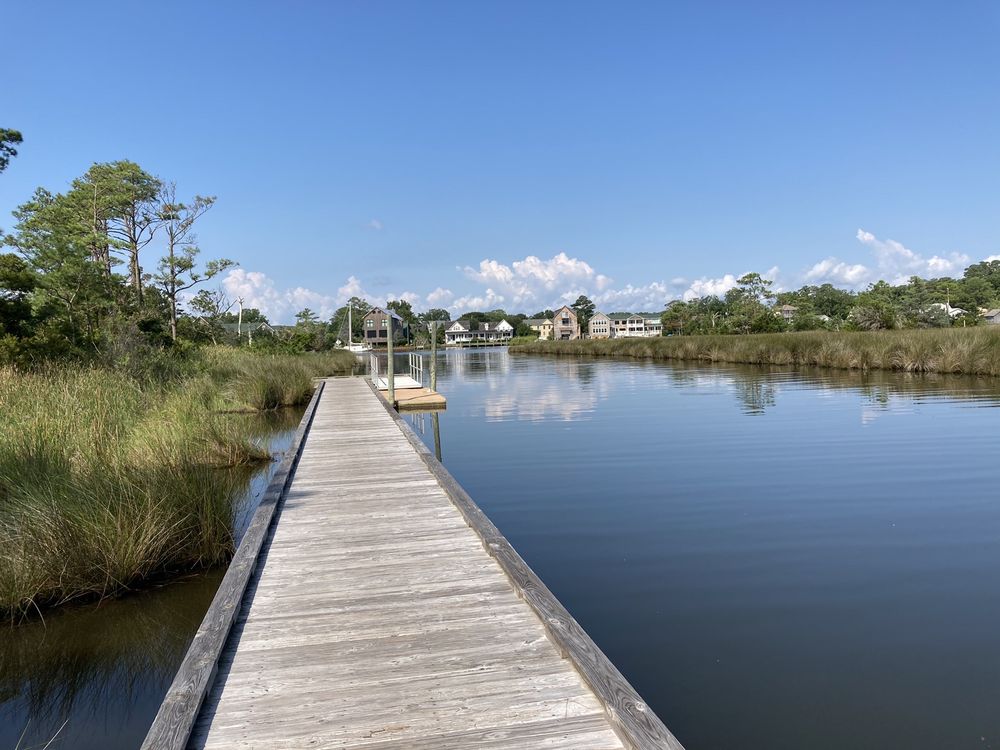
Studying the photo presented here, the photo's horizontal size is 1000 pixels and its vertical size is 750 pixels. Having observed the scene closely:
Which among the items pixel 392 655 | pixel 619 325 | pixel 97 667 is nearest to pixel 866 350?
pixel 392 655

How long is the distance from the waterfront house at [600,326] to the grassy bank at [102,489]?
112856 millimetres

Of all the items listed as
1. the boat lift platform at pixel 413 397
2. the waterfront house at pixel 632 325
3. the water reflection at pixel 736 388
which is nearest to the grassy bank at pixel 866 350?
the water reflection at pixel 736 388

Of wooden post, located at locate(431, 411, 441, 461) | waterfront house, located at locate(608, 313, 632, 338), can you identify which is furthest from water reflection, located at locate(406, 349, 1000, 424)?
waterfront house, located at locate(608, 313, 632, 338)

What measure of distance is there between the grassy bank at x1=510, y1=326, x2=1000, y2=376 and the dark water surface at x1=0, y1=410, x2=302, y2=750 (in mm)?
22976

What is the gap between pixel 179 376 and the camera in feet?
53.0

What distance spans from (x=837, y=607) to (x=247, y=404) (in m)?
14.2

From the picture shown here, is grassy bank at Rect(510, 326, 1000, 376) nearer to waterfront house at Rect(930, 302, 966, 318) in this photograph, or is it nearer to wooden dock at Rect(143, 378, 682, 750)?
wooden dock at Rect(143, 378, 682, 750)

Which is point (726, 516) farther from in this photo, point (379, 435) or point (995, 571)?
point (379, 435)

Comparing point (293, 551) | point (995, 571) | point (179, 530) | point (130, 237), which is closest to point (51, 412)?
point (179, 530)

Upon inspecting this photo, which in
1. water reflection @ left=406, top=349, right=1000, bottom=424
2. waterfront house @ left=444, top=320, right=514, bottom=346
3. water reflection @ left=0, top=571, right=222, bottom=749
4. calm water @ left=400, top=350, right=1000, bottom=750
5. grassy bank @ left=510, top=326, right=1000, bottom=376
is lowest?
water reflection @ left=0, top=571, right=222, bottom=749

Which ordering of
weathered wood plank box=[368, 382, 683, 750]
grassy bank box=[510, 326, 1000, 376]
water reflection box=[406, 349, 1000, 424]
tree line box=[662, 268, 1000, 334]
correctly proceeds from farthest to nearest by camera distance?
tree line box=[662, 268, 1000, 334], grassy bank box=[510, 326, 1000, 376], water reflection box=[406, 349, 1000, 424], weathered wood plank box=[368, 382, 683, 750]

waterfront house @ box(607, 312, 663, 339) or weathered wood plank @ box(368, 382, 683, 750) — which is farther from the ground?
waterfront house @ box(607, 312, 663, 339)

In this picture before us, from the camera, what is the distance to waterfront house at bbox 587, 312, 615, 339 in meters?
121

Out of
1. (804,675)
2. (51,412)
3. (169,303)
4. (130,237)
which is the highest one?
(130,237)
